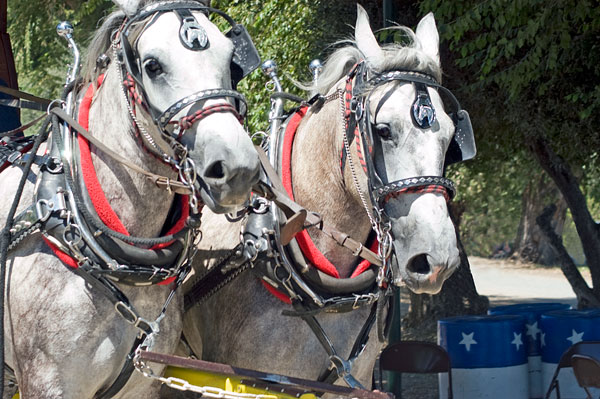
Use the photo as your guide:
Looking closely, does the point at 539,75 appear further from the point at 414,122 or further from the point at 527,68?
the point at 414,122

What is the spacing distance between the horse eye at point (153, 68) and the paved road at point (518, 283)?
40.7 ft

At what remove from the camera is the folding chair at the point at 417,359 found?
500 cm

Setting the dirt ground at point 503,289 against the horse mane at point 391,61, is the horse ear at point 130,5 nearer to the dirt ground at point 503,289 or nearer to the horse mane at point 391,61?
the horse mane at point 391,61

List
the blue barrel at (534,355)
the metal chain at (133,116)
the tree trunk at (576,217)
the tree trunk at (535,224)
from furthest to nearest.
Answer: the tree trunk at (535,224) < the tree trunk at (576,217) < the blue barrel at (534,355) < the metal chain at (133,116)

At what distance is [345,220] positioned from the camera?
140 inches

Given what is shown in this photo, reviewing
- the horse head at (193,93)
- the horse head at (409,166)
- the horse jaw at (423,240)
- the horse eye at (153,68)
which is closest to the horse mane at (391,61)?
the horse head at (409,166)

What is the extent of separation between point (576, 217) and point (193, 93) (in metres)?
6.40

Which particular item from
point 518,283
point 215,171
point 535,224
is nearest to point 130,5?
point 215,171

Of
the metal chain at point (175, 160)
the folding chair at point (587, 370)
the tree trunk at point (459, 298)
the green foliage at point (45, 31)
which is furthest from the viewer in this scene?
the green foliage at point (45, 31)

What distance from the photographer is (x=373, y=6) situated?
7879 mm

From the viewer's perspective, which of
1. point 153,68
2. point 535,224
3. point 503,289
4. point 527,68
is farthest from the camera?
point 535,224

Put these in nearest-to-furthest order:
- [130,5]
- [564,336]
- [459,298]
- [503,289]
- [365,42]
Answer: [130,5], [365,42], [564,336], [459,298], [503,289]

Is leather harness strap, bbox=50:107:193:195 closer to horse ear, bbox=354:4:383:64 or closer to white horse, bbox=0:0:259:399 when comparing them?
white horse, bbox=0:0:259:399

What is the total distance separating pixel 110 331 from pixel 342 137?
1.18 metres
